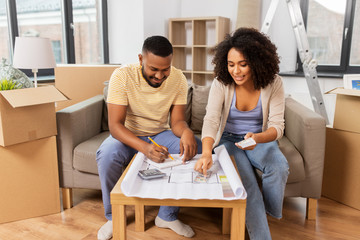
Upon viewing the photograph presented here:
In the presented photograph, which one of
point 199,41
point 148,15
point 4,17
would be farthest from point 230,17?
point 4,17

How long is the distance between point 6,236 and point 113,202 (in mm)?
850

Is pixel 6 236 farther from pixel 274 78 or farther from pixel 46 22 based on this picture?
pixel 46 22

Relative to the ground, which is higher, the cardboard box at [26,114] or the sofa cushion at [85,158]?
the cardboard box at [26,114]

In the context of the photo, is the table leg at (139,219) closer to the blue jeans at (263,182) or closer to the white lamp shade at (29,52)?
the blue jeans at (263,182)

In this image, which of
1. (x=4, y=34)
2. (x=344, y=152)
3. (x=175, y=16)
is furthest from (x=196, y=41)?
(x=344, y=152)

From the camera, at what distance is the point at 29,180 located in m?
1.72

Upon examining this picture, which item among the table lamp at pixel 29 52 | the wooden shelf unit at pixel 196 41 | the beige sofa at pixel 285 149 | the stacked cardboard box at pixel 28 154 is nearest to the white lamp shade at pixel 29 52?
the table lamp at pixel 29 52

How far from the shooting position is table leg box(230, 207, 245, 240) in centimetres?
105

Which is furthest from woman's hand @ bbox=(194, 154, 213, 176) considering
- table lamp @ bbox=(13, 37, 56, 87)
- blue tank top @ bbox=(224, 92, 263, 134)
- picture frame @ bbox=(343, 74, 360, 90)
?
table lamp @ bbox=(13, 37, 56, 87)

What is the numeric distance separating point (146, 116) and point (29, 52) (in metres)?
1.04

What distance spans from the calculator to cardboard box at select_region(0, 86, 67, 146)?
0.70m

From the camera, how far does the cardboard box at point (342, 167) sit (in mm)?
1869

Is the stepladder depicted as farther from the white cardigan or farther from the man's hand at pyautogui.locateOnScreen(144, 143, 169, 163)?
the man's hand at pyautogui.locateOnScreen(144, 143, 169, 163)

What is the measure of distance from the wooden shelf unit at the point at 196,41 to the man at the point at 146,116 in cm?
204
